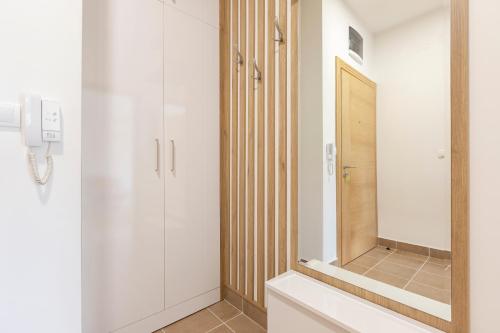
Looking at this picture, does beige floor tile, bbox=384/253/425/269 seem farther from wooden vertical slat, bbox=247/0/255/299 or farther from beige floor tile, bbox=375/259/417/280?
wooden vertical slat, bbox=247/0/255/299

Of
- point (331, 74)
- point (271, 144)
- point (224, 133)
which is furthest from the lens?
point (224, 133)

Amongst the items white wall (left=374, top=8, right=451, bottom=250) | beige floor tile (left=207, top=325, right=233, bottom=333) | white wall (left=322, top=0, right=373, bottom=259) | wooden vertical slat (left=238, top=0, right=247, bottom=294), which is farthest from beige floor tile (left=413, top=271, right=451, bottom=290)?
beige floor tile (left=207, top=325, right=233, bottom=333)

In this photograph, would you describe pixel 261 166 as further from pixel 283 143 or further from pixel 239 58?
pixel 239 58

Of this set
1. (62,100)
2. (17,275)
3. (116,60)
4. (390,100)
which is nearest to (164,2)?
(116,60)

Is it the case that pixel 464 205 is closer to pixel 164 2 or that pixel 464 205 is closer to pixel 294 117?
pixel 294 117

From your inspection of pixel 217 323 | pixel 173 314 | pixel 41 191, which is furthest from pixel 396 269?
pixel 41 191

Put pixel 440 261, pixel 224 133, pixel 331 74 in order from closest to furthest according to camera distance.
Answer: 1. pixel 440 261
2. pixel 331 74
3. pixel 224 133

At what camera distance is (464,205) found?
0.76 meters

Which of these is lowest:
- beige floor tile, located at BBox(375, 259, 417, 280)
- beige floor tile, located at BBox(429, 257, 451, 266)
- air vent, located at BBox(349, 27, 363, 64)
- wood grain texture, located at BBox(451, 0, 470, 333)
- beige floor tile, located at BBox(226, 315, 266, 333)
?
beige floor tile, located at BBox(226, 315, 266, 333)

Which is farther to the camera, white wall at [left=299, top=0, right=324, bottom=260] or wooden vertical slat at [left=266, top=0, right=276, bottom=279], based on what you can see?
wooden vertical slat at [left=266, top=0, right=276, bottom=279]

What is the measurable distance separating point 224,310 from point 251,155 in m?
1.20

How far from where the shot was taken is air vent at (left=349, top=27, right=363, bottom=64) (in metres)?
1.09

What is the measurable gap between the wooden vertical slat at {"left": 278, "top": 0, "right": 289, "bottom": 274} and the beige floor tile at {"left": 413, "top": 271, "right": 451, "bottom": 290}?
675 mm

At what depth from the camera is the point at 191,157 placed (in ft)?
5.74
